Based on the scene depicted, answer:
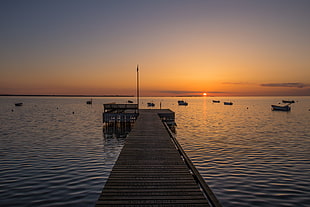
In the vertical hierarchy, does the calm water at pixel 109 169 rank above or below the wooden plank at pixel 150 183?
below

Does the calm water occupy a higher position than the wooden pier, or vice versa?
the wooden pier

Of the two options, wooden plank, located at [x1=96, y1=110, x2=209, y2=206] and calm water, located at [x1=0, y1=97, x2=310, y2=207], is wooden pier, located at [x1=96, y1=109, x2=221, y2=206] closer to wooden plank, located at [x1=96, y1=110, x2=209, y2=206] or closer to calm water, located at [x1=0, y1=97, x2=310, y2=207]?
wooden plank, located at [x1=96, y1=110, x2=209, y2=206]

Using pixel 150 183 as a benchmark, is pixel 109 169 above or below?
below

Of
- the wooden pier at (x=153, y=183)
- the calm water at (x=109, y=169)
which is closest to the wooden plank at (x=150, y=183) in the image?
the wooden pier at (x=153, y=183)

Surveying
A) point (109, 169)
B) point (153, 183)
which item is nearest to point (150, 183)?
point (153, 183)

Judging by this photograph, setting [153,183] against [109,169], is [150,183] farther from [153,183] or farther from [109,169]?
[109,169]

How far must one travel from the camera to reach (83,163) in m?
16.9

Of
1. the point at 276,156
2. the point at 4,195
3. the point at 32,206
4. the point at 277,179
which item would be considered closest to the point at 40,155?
the point at 4,195

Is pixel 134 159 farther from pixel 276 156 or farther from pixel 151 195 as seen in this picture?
pixel 276 156

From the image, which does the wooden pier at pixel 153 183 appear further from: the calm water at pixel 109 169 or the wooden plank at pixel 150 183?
the calm water at pixel 109 169

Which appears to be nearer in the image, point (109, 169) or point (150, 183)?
point (150, 183)

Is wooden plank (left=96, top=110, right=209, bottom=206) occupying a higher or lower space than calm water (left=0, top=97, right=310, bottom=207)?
higher

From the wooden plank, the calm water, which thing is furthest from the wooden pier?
the calm water

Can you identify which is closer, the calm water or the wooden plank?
the wooden plank
